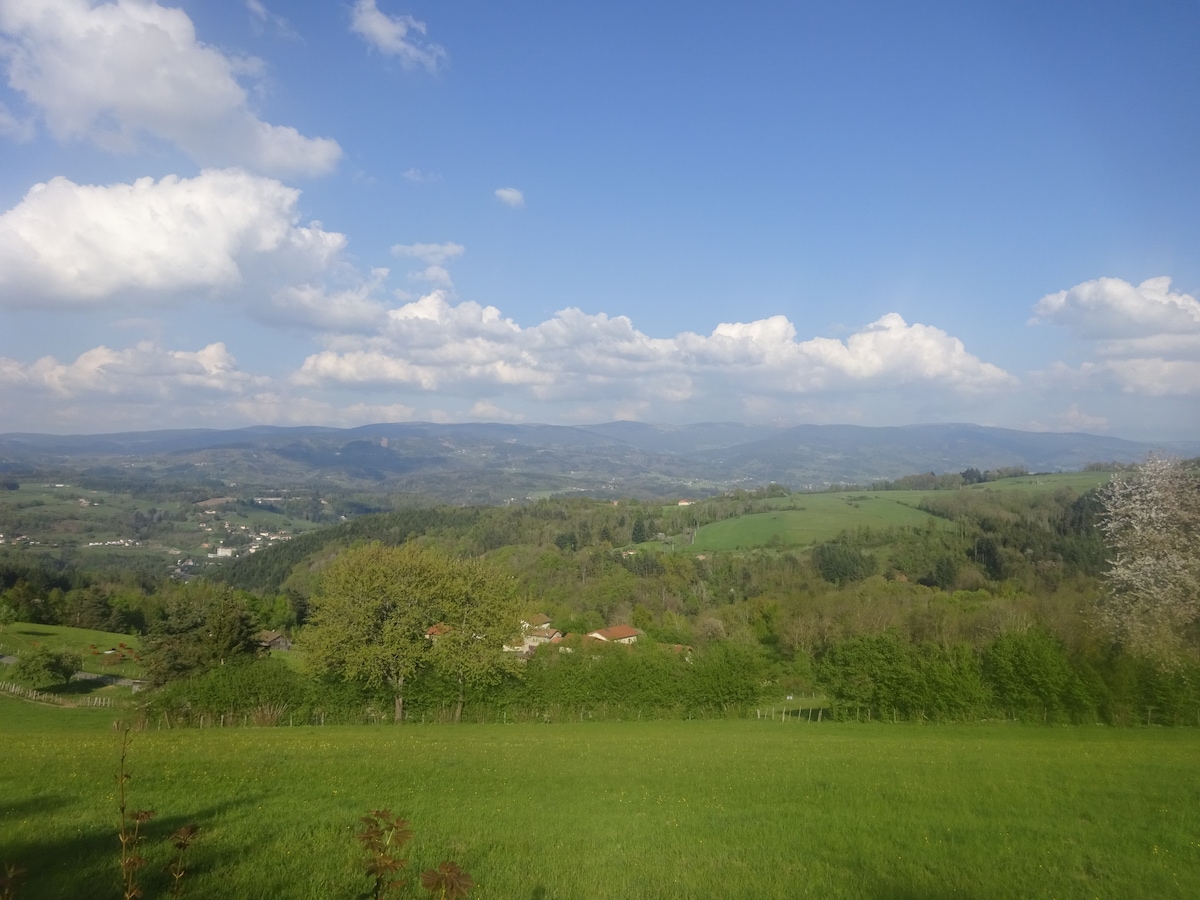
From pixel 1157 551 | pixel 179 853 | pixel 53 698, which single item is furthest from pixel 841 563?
pixel 179 853

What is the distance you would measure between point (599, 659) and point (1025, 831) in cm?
3123

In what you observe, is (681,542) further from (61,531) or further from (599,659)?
(61,531)

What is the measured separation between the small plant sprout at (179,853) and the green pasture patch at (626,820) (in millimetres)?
226

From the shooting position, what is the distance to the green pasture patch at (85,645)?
56344 mm

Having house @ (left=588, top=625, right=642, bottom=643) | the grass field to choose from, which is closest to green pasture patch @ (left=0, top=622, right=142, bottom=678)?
house @ (left=588, top=625, right=642, bottom=643)

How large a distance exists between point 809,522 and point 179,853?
12158 centimetres

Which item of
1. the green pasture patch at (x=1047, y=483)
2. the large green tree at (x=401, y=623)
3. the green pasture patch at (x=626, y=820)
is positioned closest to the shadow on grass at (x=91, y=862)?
the green pasture patch at (x=626, y=820)

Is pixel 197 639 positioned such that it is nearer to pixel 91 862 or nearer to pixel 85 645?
pixel 85 645

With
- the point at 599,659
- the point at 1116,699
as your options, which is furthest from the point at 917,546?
the point at 599,659

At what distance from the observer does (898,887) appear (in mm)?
7625

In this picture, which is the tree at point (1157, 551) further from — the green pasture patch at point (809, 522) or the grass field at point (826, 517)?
the green pasture patch at point (809, 522)

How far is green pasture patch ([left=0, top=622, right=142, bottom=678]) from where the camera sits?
185 feet

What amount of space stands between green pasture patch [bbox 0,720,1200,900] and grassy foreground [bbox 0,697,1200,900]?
A: 0.05 m

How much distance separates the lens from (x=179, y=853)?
6.96 meters
